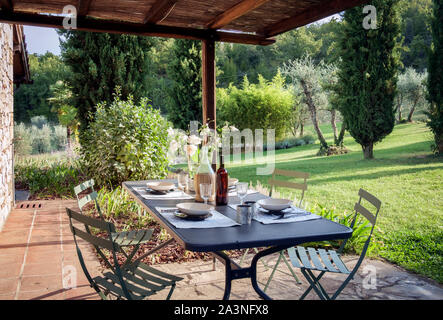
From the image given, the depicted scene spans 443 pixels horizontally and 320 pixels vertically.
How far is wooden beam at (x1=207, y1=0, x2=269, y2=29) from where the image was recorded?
3.39 metres

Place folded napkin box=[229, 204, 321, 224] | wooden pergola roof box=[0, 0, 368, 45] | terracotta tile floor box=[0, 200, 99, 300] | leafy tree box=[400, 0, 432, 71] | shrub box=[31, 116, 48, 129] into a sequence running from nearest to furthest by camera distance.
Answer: folded napkin box=[229, 204, 321, 224], terracotta tile floor box=[0, 200, 99, 300], wooden pergola roof box=[0, 0, 368, 45], leafy tree box=[400, 0, 432, 71], shrub box=[31, 116, 48, 129]

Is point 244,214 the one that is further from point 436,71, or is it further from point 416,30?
point 416,30

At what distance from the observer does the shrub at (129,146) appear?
235 inches

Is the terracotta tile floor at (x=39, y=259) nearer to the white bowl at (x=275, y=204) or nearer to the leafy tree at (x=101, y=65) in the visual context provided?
the white bowl at (x=275, y=204)

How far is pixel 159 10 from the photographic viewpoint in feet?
11.9

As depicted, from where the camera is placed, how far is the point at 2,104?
185 inches

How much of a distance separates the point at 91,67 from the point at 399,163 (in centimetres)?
791

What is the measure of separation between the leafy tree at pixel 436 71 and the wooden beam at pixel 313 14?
5.25 metres

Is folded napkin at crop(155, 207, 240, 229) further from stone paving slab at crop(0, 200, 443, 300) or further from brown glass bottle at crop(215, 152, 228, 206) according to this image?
stone paving slab at crop(0, 200, 443, 300)

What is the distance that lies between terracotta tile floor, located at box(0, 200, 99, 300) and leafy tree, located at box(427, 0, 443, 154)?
7561 millimetres

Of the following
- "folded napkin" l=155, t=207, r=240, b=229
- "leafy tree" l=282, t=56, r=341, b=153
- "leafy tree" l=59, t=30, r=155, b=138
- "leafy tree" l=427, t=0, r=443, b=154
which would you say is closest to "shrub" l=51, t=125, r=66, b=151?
"leafy tree" l=59, t=30, r=155, b=138

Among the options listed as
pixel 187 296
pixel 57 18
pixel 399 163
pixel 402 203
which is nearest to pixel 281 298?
pixel 187 296

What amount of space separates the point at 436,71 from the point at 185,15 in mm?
6368

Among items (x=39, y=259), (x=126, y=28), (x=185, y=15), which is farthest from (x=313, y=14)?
(x=39, y=259)
